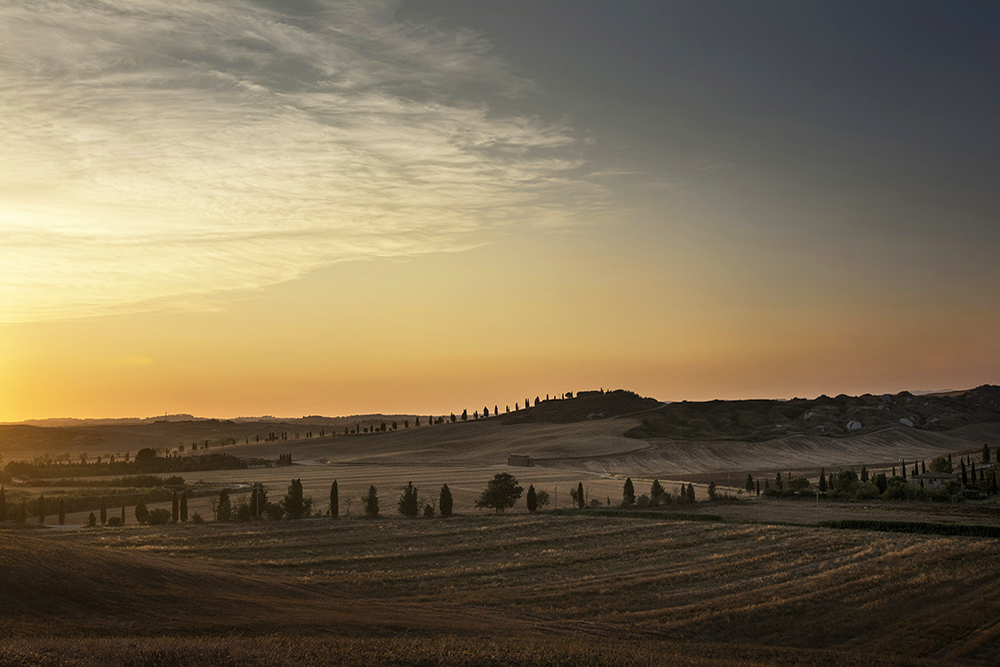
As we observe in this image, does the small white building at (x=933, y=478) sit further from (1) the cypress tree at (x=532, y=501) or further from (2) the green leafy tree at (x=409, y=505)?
(2) the green leafy tree at (x=409, y=505)

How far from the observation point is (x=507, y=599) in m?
36.2

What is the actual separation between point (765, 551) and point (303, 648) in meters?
36.9

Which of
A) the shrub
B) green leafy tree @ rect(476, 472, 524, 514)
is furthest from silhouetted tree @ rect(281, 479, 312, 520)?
green leafy tree @ rect(476, 472, 524, 514)

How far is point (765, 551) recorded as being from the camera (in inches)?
1992

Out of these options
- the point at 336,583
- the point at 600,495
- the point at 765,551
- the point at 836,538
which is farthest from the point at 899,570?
the point at 600,495

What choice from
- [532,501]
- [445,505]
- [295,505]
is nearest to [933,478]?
[532,501]

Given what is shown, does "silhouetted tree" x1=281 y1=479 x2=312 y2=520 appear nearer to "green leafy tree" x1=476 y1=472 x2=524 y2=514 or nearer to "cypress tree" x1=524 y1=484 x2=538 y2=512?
"green leafy tree" x1=476 y1=472 x2=524 y2=514

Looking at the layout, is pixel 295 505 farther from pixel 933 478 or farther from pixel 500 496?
pixel 933 478

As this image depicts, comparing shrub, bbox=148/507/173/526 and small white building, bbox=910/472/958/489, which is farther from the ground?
shrub, bbox=148/507/173/526

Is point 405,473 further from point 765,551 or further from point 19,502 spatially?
point 765,551

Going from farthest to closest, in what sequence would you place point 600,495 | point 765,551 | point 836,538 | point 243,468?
point 243,468 → point 600,495 → point 836,538 → point 765,551

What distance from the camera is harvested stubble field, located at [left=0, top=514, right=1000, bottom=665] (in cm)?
2319

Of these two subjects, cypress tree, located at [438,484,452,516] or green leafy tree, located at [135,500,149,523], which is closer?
green leafy tree, located at [135,500,149,523]

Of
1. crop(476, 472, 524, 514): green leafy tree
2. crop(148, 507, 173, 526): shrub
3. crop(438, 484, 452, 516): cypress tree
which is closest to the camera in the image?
crop(148, 507, 173, 526): shrub
